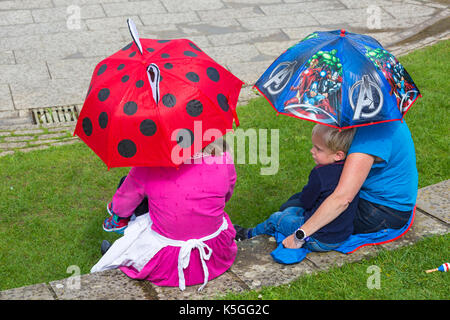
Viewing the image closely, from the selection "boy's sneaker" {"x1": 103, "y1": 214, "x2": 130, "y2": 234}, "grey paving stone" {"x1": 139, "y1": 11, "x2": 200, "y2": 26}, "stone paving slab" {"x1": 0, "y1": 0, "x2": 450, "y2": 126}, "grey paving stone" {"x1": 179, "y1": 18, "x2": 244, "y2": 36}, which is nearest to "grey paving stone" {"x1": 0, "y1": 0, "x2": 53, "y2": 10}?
"stone paving slab" {"x1": 0, "y1": 0, "x2": 450, "y2": 126}

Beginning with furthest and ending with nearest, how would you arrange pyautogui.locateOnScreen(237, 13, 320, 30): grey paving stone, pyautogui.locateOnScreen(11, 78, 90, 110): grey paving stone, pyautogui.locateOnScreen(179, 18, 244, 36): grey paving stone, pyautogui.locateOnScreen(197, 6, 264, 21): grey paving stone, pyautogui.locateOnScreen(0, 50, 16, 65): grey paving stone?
pyautogui.locateOnScreen(197, 6, 264, 21): grey paving stone → pyautogui.locateOnScreen(237, 13, 320, 30): grey paving stone → pyautogui.locateOnScreen(179, 18, 244, 36): grey paving stone → pyautogui.locateOnScreen(0, 50, 16, 65): grey paving stone → pyautogui.locateOnScreen(11, 78, 90, 110): grey paving stone

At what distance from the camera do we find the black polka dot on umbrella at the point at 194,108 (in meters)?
3.49

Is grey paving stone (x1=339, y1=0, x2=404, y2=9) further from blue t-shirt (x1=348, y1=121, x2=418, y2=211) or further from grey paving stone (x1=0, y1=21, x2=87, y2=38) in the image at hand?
blue t-shirt (x1=348, y1=121, x2=418, y2=211)

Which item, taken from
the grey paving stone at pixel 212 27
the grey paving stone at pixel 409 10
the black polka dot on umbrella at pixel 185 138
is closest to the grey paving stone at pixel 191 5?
the grey paving stone at pixel 212 27

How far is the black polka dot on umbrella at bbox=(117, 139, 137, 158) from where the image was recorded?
11.3ft

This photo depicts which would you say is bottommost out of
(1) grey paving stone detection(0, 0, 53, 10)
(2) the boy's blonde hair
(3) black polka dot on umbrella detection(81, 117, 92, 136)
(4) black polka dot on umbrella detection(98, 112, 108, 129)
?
(1) grey paving stone detection(0, 0, 53, 10)

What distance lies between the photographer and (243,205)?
5637 mm

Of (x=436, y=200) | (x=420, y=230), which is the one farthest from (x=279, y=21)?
(x=420, y=230)

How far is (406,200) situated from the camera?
163 inches

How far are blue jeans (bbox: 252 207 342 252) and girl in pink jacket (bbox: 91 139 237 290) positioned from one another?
492 millimetres

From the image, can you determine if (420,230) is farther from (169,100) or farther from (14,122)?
(14,122)

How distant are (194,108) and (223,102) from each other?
0.27m

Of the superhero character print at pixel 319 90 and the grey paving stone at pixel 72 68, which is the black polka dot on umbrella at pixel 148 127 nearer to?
the superhero character print at pixel 319 90
